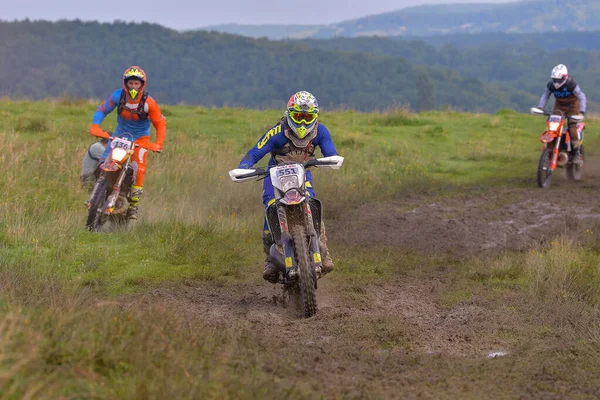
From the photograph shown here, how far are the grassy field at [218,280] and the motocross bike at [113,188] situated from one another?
32 centimetres

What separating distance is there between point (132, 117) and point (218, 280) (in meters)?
3.23

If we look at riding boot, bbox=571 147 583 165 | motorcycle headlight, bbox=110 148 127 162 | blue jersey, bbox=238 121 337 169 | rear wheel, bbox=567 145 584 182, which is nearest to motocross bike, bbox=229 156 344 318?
blue jersey, bbox=238 121 337 169

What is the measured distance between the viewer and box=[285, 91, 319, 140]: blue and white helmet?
769 cm

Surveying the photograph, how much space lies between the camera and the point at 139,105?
35.1 feet

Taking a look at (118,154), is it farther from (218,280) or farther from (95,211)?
(218,280)

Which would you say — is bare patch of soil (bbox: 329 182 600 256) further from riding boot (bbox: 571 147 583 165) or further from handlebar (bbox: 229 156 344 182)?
handlebar (bbox: 229 156 344 182)

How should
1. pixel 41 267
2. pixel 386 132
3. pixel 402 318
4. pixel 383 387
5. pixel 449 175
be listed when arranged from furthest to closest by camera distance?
pixel 386 132 → pixel 449 175 → pixel 41 267 → pixel 402 318 → pixel 383 387

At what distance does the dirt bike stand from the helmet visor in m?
8.23

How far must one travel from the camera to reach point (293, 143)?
7.91 metres

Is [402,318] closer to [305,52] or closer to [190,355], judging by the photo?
[190,355]

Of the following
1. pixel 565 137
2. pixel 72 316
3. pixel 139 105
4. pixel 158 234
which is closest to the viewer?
pixel 72 316

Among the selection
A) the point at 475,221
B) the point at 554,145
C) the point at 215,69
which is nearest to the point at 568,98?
the point at 554,145

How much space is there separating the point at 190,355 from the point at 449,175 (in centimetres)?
1340

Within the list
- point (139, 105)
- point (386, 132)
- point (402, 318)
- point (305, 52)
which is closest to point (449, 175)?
point (386, 132)
